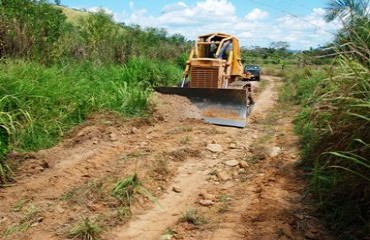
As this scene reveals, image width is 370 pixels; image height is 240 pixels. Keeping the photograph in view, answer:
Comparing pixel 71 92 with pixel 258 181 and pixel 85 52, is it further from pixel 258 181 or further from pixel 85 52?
pixel 85 52

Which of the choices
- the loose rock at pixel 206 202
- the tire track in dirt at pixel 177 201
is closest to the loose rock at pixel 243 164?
the tire track in dirt at pixel 177 201

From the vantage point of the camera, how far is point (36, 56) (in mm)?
10758

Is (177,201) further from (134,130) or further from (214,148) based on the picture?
(134,130)

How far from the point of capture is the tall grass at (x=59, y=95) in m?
7.06

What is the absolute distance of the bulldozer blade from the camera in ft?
32.8

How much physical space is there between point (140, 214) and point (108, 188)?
2.20 ft

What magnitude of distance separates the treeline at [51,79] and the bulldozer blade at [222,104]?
51.4 inches

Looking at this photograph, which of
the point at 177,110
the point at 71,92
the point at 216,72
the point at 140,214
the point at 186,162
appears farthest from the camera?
the point at 216,72

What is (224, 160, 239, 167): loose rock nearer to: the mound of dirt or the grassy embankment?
the grassy embankment

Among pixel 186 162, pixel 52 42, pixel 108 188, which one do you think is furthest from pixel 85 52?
pixel 108 188

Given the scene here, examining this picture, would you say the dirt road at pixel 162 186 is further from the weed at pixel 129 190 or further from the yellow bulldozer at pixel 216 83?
the yellow bulldozer at pixel 216 83

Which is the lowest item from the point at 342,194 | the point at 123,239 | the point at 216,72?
the point at 123,239

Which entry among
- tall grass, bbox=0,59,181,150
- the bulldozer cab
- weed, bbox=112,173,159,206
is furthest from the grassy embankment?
the bulldozer cab

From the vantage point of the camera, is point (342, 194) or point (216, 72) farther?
point (216, 72)
